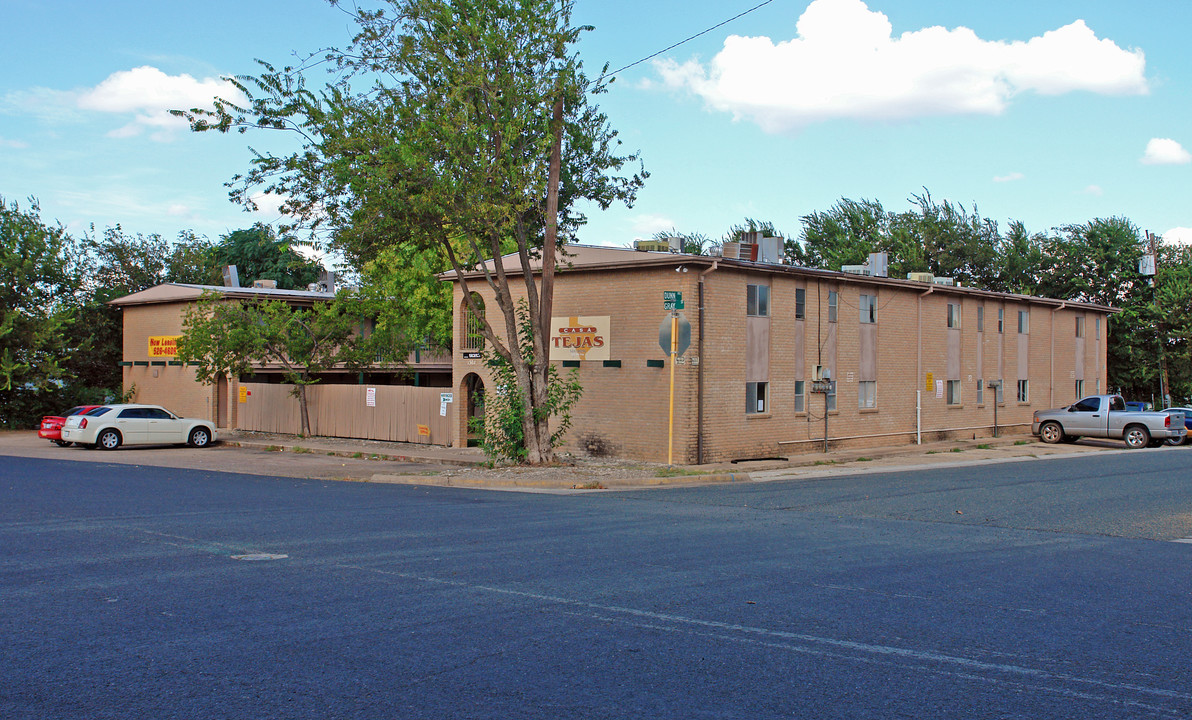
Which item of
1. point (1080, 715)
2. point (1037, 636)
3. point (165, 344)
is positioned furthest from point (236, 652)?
point (165, 344)

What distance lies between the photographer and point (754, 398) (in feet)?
81.9

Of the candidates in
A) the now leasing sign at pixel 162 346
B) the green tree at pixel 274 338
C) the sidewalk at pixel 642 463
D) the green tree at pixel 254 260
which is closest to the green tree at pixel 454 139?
the sidewalk at pixel 642 463

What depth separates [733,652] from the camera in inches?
246

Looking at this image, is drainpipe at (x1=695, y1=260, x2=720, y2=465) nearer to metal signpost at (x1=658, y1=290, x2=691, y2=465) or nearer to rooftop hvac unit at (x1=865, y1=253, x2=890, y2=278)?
metal signpost at (x1=658, y1=290, x2=691, y2=465)

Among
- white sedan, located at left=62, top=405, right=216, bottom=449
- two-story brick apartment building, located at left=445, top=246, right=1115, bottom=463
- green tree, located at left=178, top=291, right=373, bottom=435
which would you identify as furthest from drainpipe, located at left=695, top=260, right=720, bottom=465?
white sedan, located at left=62, top=405, right=216, bottom=449

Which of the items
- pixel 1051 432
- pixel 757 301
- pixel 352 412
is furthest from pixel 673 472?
pixel 1051 432

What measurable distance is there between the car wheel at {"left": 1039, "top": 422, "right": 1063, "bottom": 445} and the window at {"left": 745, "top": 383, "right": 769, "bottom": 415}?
529 inches

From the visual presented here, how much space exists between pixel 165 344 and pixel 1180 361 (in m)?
48.4

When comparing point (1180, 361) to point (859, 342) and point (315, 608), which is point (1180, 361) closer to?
point (859, 342)

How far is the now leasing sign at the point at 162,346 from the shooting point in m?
37.1

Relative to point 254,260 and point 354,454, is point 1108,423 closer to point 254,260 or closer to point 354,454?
point 354,454

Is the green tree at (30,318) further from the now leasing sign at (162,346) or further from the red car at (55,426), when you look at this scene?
the red car at (55,426)

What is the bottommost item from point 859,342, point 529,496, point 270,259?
point 529,496

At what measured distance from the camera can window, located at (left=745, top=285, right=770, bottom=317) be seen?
2480 cm
